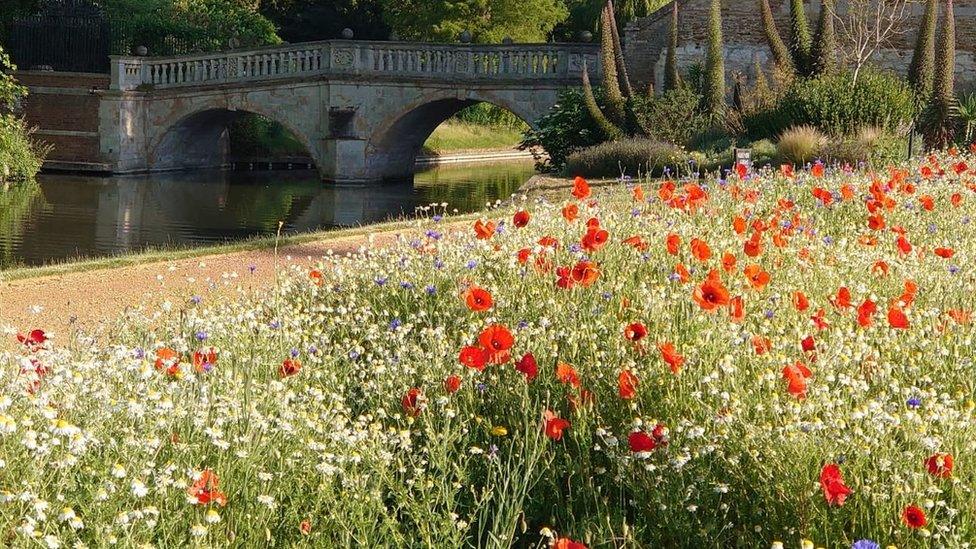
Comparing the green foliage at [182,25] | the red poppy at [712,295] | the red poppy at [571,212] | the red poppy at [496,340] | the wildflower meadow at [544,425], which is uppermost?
the green foliage at [182,25]

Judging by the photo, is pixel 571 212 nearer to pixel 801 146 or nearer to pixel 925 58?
pixel 801 146

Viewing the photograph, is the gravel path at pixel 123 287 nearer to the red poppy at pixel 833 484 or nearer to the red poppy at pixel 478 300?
the red poppy at pixel 478 300

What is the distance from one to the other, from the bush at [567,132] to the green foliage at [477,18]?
15.2 metres

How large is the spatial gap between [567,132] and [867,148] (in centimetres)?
714

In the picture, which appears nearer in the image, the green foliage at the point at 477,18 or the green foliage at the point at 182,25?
the green foliage at the point at 182,25

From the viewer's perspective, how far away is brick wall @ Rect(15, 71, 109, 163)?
102 ft

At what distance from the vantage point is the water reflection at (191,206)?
18438 mm

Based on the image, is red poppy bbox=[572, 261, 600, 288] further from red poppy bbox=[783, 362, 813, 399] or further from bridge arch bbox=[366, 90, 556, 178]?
bridge arch bbox=[366, 90, 556, 178]

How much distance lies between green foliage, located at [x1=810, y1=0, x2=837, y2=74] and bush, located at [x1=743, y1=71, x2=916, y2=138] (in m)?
0.98

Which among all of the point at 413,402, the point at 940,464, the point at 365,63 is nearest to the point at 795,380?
the point at 940,464

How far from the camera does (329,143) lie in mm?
28688

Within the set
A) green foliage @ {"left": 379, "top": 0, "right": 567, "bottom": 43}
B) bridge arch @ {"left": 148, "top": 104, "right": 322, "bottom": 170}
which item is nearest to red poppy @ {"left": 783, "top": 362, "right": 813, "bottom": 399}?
bridge arch @ {"left": 148, "top": 104, "right": 322, "bottom": 170}

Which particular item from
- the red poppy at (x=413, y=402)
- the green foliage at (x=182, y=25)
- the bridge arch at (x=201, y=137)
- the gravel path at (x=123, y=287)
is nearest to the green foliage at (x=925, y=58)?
the bridge arch at (x=201, y=137)

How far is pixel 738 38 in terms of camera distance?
25.1 metres
